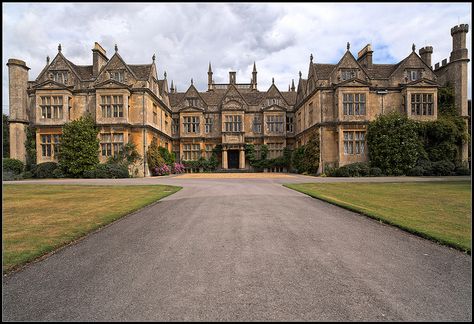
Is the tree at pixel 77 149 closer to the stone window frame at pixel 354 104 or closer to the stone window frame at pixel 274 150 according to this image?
the stone window frame at pixel 274 150

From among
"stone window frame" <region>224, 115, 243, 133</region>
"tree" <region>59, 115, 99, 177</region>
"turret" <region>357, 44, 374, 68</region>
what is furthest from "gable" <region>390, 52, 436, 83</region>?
"tree" <region>59, 115, 99, 177</region>

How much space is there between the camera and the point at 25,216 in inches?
306

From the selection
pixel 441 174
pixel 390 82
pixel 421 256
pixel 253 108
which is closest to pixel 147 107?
pixel 253 108

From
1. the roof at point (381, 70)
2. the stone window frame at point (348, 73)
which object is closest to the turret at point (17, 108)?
the stone window frame at point (348, 73)

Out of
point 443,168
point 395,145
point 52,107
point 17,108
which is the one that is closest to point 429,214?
point 395,145

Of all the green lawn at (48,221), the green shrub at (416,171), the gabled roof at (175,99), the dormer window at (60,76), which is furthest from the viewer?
the gabled roof at (175,99)

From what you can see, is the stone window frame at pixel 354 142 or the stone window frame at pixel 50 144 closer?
the stone window frame at pixel 354 142

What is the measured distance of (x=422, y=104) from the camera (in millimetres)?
27703

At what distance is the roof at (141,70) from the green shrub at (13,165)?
50.5 feet

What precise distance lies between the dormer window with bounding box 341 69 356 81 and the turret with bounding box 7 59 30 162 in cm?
3562

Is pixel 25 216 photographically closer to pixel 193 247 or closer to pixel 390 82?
pixel 193 247

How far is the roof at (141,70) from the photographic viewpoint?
30.2 metres

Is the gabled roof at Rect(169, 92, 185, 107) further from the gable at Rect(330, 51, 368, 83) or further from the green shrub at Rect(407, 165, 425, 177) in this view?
the green shrub at Rect(407, 165, 425, 177)

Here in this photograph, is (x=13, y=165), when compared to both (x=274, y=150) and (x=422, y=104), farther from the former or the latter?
(x=422, y=104)
